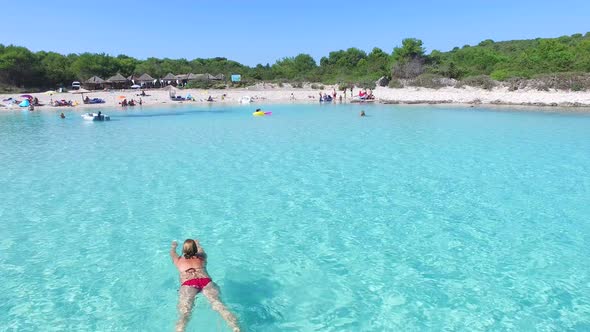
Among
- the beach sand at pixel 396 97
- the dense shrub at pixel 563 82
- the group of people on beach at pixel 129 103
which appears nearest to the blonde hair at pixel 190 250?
the beach sand at pixel 396 97

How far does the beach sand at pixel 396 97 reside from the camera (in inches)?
1183

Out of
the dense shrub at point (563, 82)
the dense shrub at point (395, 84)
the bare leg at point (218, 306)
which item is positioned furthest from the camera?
the dense shrub at point (395, 84)

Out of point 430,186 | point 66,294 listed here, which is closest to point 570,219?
point 430,186

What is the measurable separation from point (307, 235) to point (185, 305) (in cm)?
296

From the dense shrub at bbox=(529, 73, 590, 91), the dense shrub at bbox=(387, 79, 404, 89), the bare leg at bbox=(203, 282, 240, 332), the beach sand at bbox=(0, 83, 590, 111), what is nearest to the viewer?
the bare leg at bbox=(203, 282, 240, 332)

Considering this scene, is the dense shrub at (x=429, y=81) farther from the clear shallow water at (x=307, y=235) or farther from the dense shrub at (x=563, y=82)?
→ the clear shallow water at (x=307, y=235)

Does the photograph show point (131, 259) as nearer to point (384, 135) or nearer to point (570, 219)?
point (570, 219)

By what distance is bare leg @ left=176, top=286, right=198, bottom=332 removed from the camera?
429cm

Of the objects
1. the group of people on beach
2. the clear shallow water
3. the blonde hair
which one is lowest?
the clear shallow water

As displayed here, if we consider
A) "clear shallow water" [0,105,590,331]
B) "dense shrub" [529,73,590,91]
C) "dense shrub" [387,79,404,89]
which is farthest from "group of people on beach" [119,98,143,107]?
"dense shrub" [529,73,590,91]

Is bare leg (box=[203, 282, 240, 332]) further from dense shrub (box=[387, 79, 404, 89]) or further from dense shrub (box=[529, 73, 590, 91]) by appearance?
dense shrub (box=[387, 79, 404, 89])

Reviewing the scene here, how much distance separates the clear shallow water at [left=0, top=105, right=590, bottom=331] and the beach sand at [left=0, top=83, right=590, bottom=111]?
55.9ft

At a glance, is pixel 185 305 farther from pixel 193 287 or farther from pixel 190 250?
pixel 190 250

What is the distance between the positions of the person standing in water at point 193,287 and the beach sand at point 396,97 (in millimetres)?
29543
